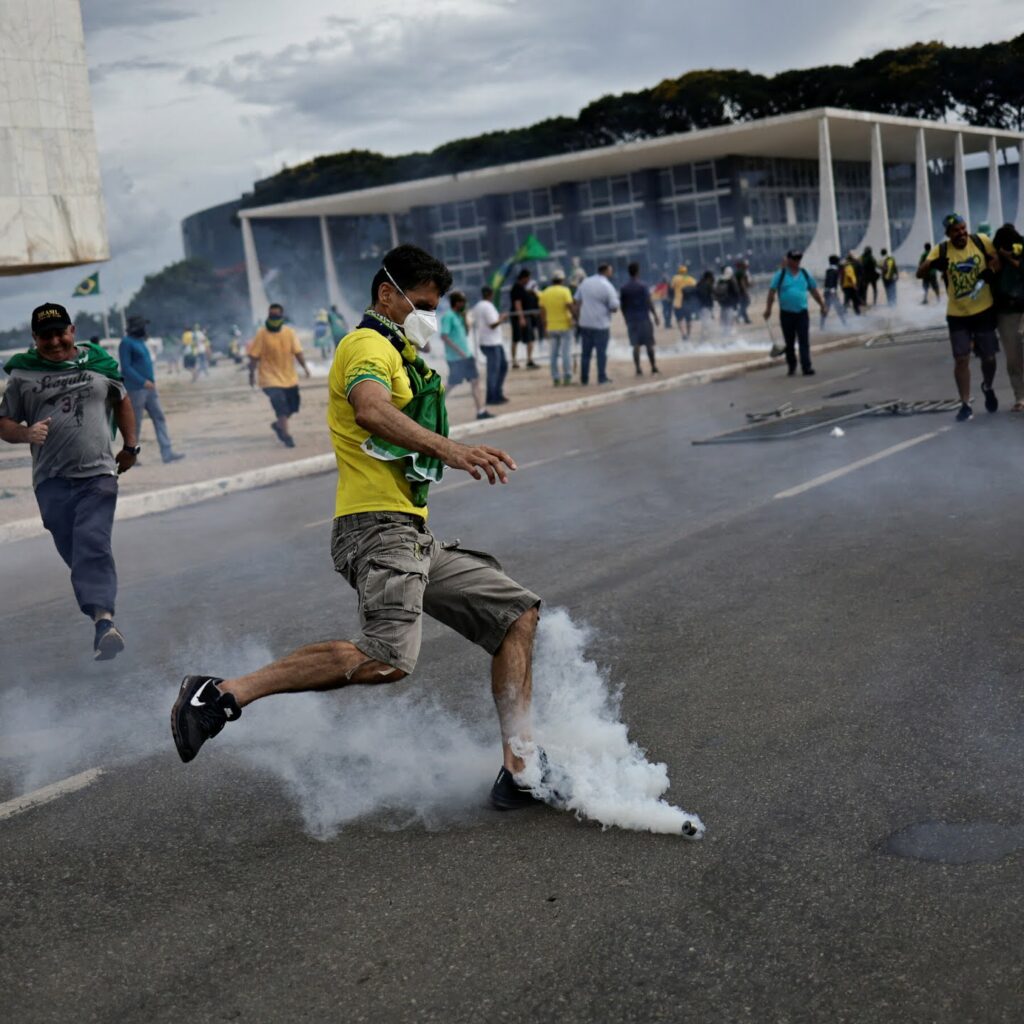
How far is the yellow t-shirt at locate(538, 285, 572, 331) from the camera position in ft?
71.7

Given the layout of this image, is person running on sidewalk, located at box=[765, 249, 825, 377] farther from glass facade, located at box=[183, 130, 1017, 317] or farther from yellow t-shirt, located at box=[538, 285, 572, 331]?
glass facade, located at box=[183, 130, 1017, 317]

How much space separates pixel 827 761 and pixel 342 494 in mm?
1764

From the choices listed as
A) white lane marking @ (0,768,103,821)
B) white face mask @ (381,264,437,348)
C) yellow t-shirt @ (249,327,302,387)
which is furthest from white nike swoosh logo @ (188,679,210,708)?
yellow t-shirt @ (249,327,302,387)

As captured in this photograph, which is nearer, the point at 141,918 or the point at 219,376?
the point at 141,918

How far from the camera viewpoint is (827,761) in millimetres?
4168

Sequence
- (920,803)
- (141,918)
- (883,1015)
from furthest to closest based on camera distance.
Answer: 1. (920,803)
2. (141,918)
3. (883,1015)

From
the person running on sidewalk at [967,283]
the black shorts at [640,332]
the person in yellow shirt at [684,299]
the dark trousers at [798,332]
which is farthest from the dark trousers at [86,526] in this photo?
the person in yellow shirt at [684,299]

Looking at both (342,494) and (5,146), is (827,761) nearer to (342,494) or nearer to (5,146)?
(342,494)

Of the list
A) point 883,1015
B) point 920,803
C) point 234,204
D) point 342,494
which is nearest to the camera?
point 883,1015

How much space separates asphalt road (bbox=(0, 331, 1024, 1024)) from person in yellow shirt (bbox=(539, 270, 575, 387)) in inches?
559

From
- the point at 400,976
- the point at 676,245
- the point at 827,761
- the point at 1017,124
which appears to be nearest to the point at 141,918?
the point at 400,976

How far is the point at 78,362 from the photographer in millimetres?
6473

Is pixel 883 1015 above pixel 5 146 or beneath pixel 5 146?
beneath

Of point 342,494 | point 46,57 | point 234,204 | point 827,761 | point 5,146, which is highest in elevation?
point 234,204
